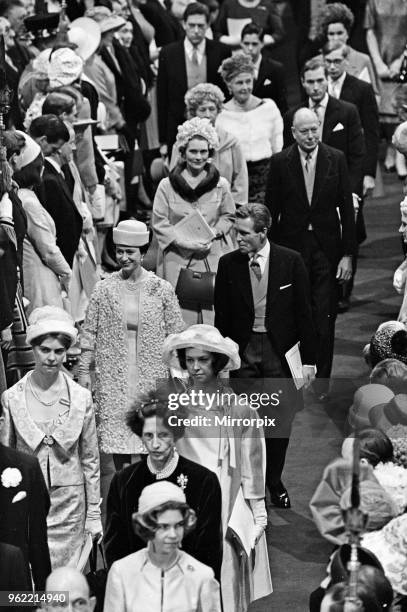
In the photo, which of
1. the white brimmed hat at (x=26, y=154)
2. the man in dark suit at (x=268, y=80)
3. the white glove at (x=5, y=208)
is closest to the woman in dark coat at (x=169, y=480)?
the white glove at (x=5, y=208)

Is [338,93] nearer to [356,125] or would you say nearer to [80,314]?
[356,125]

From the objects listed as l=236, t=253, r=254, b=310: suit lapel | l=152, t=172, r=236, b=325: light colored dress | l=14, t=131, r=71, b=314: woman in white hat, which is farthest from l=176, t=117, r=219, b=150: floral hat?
l=236, t=253, r=254, b=310: suit lapel

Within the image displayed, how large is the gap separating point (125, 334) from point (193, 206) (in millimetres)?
1987

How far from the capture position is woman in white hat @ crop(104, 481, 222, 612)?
776 cm

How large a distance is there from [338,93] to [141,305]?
15.1 ft

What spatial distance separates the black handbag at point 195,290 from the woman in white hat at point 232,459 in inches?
122

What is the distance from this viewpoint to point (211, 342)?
921 centimetres

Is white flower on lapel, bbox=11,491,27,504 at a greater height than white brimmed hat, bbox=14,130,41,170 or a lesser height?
lesser

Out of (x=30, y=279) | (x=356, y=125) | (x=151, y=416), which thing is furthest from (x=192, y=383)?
(x=356, y=125)

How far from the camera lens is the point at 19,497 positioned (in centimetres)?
853

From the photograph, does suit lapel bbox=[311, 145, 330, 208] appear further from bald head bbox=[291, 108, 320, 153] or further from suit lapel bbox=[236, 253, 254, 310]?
suit lapel bbox=[236, 253, 254, 310]

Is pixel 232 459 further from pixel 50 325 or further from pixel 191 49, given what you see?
pixel 191 49

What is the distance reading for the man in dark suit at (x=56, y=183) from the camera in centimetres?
1166

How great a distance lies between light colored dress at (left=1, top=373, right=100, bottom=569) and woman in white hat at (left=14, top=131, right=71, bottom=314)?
2.10 m
